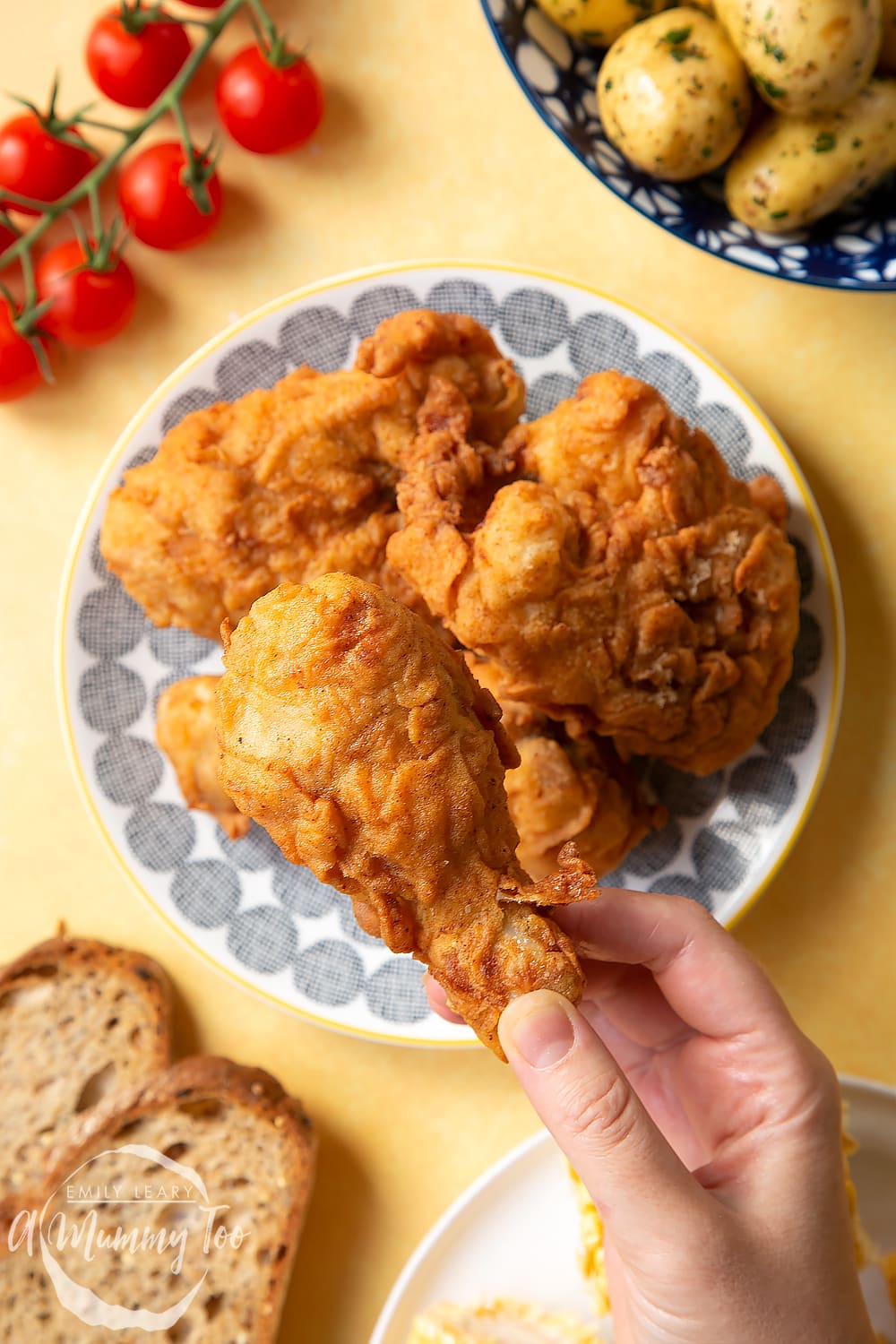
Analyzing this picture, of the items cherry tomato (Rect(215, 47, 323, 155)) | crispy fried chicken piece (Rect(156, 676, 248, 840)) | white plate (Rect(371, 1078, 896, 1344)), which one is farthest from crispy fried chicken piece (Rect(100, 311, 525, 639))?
white plate (Rect(371, 1078, 896, 1344))

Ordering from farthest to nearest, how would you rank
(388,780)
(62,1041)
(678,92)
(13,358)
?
(62,1041), (13,358), (678,92), (388,780)

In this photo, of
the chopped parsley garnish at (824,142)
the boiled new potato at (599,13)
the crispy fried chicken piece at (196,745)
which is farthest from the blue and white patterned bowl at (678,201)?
the crispy fried chicken piece at (196,745)

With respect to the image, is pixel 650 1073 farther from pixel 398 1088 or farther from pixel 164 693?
pixel 164 693

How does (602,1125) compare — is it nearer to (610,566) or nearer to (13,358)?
(610,566)

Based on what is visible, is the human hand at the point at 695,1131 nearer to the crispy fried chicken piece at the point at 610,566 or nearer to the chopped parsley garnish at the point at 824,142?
the crispy fried chicken piece at the point at 610,566

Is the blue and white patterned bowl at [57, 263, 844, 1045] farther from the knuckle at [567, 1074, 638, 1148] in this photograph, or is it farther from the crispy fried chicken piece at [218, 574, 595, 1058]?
the crispy fried chicken piece at [218, 574, 595, 1058]

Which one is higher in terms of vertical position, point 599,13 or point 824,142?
point 599,13

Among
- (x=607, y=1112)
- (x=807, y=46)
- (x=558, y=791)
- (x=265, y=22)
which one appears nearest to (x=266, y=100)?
(x=265, y=22)
